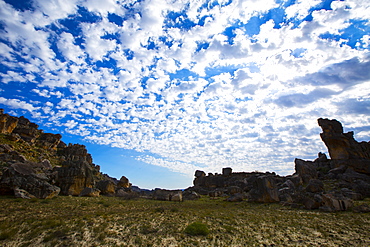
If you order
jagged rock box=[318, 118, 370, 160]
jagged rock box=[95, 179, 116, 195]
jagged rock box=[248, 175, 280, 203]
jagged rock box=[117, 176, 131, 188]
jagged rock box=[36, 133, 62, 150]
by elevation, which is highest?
jagged rock box=[36, 133, 62, 150]

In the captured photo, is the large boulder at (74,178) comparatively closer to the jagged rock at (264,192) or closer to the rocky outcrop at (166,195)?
the rocky outcrop at (166,195)

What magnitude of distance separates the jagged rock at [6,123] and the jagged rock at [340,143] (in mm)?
101447

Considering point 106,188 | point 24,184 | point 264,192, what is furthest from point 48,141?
point 264,192

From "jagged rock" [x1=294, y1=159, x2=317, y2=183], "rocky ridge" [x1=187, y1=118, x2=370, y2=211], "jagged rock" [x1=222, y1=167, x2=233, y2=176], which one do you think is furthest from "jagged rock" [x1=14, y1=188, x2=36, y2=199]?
"jagged rock" [x1=222, y1=167, x2=233, y2=176]

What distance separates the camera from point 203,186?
65812 mm

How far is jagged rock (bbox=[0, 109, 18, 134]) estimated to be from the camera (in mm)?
62531

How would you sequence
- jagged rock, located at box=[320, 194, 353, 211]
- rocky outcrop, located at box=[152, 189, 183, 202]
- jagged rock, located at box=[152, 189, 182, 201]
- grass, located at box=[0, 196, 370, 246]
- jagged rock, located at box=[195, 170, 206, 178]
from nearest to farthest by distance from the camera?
grass, located at box=[0, 196, 370, 246]
jagged rock, located at box=[320, 194, 353, 211]
rocky outcrop, located at box=[152, 189, 183, 202]
jagged rock, located at box=[152, 189, 182, 201]
jagged rock, located at box=[195, 170, 206, 178]

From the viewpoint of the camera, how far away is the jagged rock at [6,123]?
62531mm

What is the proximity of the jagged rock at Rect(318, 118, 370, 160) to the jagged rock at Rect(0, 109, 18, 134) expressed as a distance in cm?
10145

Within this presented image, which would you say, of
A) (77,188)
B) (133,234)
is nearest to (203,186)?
(77,188)

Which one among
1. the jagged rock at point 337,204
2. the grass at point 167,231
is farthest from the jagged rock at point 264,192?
the grass at point 167,231

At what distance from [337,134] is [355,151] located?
6.01m

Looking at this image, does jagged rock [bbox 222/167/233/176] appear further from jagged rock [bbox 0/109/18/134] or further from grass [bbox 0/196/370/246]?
jagged rock [bbox 0/109/18/134]

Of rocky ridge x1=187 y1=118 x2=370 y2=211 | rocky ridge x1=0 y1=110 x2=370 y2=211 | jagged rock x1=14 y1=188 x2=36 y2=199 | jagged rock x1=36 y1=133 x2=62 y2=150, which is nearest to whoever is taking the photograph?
jagged rock x1=14 y1=188 x2=36 y2=199
